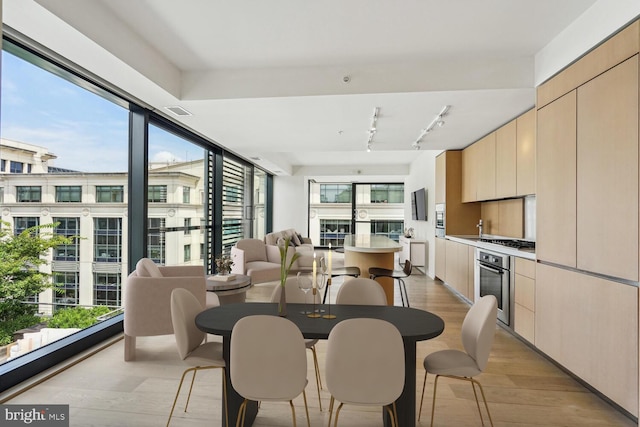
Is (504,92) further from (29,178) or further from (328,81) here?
(29,178)

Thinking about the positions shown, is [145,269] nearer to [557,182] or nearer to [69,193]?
[69,193]

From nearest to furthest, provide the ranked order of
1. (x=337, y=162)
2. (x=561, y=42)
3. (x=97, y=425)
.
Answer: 1. (x=97, y=425)
2. (x=561, y=42)
3. (x=337, y=162)

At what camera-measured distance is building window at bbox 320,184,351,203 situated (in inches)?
452

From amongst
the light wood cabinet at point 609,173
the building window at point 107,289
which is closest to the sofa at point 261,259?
the building window at point 107,289

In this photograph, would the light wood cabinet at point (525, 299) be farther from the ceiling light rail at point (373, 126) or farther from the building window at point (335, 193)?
the building window at point (335, 193)

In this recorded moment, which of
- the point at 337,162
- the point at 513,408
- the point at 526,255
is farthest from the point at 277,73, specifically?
the point at 337,162

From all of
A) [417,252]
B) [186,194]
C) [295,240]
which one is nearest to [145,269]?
[186,194]

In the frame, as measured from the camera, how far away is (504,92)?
322 centimetres

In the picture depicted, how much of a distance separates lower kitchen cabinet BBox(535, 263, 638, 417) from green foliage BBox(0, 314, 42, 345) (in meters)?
4.09

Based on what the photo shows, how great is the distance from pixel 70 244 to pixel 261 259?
3.53 m

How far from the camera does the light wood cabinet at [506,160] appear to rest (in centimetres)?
402

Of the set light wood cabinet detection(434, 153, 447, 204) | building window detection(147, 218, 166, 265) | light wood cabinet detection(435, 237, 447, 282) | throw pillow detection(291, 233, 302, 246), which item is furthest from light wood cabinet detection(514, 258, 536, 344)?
throw pillow detection(291, 233, 302, 246)

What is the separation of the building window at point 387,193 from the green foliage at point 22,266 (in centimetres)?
950

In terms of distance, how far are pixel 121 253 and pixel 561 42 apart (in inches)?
178
